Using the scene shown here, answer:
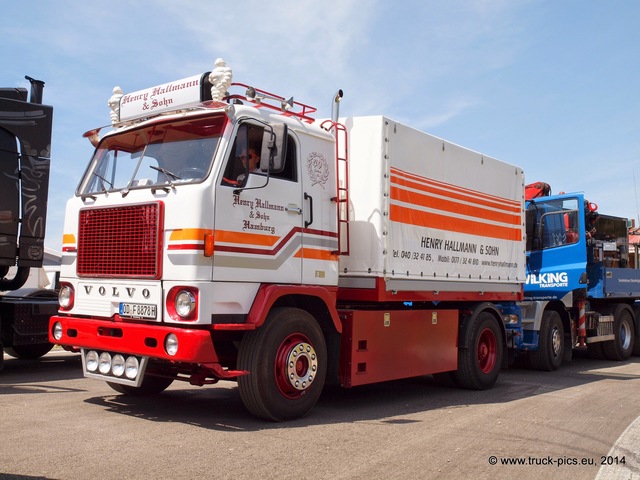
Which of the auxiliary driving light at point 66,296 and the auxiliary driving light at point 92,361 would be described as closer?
the auxiliary driving light at point 92,361

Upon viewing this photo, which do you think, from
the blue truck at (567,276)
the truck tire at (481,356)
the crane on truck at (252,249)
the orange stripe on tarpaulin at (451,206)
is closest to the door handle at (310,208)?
the crane on truck at (252,249)

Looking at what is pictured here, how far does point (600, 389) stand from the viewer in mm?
9719

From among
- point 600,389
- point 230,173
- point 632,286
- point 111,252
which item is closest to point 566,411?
point 600,389

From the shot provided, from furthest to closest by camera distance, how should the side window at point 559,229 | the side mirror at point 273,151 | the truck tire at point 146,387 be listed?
the side window at point 559,229
the truck tire at point 146,387
the side mirror at point 273,151

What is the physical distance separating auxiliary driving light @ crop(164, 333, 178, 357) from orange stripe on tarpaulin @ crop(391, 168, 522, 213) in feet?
11.1

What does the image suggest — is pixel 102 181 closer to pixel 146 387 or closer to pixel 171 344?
pixel 171 344

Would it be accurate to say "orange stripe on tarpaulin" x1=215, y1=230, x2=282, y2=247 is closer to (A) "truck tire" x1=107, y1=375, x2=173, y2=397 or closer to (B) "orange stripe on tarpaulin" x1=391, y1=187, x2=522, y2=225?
(B) "orange stripe on tarpaulin" x1=391, y1=187, x2=522, y2=225

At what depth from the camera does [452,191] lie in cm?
906

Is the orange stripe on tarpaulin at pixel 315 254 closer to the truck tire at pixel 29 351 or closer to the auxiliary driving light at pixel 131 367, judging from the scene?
the auxiliary driving light at pixel 131 367

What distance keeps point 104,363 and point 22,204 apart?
12.9 ft

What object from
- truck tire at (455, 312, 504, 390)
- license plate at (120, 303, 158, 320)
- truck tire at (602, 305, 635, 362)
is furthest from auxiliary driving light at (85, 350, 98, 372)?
truck tire at (602, 305, 635, 362)

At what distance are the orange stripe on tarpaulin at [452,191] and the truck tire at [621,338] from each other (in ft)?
17.4

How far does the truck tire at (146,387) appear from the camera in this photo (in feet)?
25.1

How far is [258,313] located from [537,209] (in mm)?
8528
